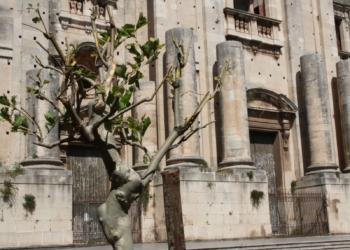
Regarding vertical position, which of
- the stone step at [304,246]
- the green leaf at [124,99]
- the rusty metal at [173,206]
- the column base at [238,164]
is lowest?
the stone step at [304,246]

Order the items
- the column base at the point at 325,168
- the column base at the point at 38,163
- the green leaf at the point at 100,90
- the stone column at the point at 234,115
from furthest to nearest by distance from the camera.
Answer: the column base at the point at 325,168, the stone column at the point at 234,115, the column base at the point at 38,163, the green leaf at the point at 100,90

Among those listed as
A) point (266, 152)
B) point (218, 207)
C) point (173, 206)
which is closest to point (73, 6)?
point (218, 207)

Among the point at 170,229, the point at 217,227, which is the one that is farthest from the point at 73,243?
the point at 170,229

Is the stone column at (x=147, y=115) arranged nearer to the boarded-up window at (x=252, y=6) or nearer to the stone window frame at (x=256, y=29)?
the stone window frame at (x=256, y=29)

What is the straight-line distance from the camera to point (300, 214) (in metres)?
21.1

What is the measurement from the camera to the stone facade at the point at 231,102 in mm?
17391

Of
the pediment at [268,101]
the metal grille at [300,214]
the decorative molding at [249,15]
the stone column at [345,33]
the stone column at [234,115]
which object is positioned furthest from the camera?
the stone column at [345,33]

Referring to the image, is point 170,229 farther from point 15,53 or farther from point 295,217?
point 295,217

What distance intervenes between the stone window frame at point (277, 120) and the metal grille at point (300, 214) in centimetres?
114

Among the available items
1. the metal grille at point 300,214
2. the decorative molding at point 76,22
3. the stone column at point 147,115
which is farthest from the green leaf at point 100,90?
the metal grille at point 300,214

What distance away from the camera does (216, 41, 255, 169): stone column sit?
63.3 feet

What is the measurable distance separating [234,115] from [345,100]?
251 inches

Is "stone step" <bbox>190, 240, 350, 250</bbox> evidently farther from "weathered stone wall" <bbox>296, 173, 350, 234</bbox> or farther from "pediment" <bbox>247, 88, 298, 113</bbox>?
"pediment" <bbox>247, 88, 298, 113</bbox>

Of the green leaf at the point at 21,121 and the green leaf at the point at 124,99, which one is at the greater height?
the green leaf at the point at 124,99
